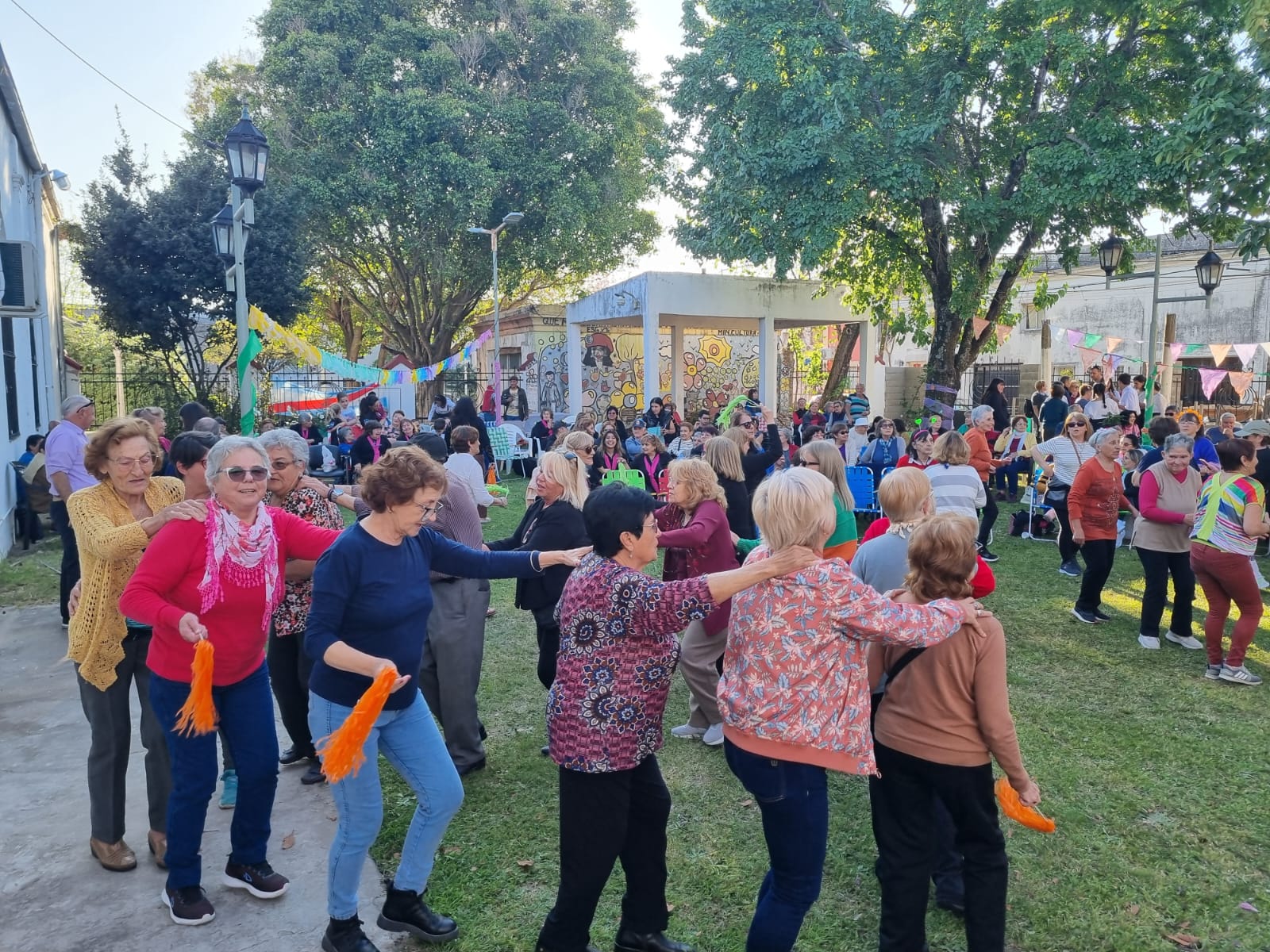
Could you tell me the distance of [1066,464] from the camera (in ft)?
29.9

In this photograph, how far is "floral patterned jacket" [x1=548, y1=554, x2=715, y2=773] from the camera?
8.61 ft

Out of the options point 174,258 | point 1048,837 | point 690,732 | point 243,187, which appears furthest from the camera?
point 174,258

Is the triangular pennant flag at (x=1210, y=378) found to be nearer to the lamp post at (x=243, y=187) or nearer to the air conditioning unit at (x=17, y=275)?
the lamp post at (x=243, y=187)

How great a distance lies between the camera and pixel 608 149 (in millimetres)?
23812

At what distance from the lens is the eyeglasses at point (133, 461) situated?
3.52m

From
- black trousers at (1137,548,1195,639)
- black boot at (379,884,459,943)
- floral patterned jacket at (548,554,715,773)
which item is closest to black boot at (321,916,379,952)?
black boot at (379,884,459,943)

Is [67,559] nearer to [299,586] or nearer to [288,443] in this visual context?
[299,586]

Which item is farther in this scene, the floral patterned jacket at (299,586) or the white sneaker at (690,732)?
the white sneaker at (690,732)

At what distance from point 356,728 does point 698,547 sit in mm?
2213

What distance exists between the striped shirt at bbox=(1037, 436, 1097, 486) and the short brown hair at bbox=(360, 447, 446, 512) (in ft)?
26.3

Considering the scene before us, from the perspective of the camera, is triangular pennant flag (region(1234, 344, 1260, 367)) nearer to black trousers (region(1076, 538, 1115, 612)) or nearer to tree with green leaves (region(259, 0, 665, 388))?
tree with green leaves (region(259, 0, 665, 388))

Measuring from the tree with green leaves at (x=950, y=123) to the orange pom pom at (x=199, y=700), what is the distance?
14.4 meters

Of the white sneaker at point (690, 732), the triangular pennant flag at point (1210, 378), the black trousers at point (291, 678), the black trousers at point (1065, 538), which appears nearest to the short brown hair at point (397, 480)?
the black trousers at point (291, 678)

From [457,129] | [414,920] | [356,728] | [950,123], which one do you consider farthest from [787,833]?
[457,129]
